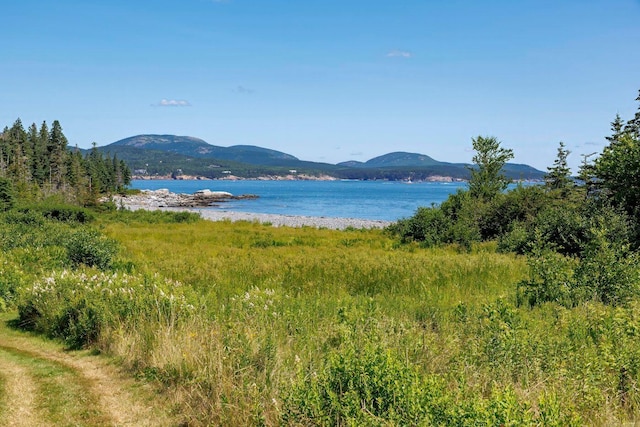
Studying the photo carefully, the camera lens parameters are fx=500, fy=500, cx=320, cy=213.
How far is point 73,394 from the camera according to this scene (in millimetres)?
6734

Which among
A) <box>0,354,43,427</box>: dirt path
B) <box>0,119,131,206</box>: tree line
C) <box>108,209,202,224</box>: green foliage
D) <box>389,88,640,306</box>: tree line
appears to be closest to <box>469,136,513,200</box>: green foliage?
<box>389,88,640,306</box>: tree line

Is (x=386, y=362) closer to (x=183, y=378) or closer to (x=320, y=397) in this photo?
(x=320, y=397)

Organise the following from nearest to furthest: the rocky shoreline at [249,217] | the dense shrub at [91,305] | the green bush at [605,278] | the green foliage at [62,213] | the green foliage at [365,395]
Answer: the green foliage at [365,395] < the dense shrub at [91,305] < the green bush at [605,278] < the green foliage at [62,213] < the rocky shoreline at [249,217]

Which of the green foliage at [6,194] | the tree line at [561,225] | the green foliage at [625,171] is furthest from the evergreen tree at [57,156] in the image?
the green foliage at [625,171]

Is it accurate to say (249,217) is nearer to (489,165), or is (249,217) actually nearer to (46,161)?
(489,165)

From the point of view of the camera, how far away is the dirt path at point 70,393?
237 inches

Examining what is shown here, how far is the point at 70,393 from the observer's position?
676 centimetres

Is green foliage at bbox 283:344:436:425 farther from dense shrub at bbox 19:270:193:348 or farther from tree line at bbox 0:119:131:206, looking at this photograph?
tree line at bbox 0:119:131:206

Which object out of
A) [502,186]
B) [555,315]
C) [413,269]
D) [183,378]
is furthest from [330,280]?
[502,186]

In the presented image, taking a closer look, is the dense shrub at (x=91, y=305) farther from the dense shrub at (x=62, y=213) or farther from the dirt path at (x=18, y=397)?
the dense shrub at (x=62, y=213)

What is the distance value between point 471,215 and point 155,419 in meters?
29.6

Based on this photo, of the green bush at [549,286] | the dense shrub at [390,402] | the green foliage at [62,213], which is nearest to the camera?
the dense shrub at [390,402]

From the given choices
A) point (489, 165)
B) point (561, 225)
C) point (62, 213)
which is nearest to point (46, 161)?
point (62, 213)

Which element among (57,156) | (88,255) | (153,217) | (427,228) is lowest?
(153,217)
